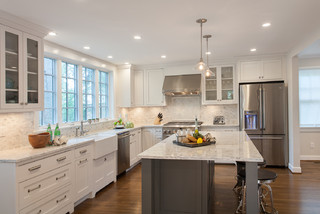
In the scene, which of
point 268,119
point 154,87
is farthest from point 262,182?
point 154,87

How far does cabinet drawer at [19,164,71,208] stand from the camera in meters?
2.34

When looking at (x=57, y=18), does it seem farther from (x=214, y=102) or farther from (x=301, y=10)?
(x=214, y=102)

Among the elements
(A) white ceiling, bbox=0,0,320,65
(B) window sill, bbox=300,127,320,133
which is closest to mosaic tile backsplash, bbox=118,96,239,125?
(B) window sill, bbox=300,127,320,133

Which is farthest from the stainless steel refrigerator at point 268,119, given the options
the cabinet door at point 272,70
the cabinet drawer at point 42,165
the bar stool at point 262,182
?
the cabinet drawer at point 42,165

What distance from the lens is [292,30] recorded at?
11.2 feet

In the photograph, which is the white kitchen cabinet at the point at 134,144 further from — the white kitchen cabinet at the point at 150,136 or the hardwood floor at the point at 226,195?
the hardwood floor at the point at 226,195

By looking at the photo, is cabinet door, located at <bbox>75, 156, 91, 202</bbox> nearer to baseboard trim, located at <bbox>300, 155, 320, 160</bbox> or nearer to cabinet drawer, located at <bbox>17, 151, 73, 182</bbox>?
cabinet drawer, located at <bbox>17, 151, 73, 182</bbox>

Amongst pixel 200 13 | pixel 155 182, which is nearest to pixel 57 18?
pixel 200 13

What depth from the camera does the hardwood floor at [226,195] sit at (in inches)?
122

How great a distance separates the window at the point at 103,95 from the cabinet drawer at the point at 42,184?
8.45 ft

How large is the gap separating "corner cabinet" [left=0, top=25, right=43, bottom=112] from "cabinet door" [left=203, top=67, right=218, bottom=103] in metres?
3.78

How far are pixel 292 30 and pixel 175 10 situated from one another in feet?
6.55

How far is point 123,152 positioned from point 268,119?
3249mm

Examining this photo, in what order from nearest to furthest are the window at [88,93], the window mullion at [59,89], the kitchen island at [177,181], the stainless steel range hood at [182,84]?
the kitchen island at [177,181], the window mullion at [59,89], the window at [88,93], the stainless steel range hood at [182,84]
